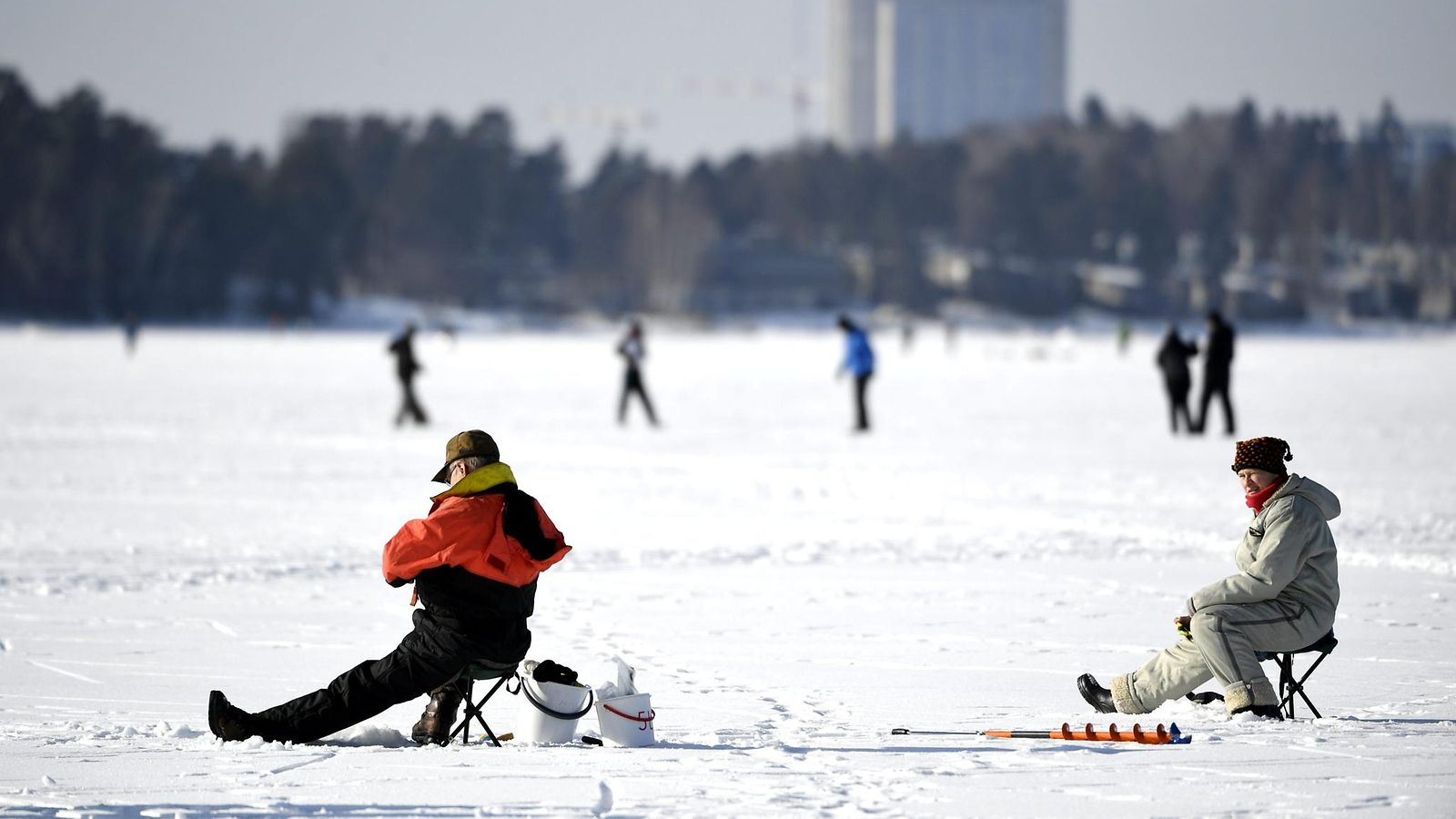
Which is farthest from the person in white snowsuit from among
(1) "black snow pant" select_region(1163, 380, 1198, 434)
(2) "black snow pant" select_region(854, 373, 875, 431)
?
(2) "black snow pant" select_region(854, 373, 875, 431)

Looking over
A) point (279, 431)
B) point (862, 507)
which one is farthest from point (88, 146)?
point (862, 507)

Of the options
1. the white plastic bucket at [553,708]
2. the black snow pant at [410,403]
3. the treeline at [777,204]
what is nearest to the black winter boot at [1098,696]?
the white plastic bucket at [553,708]

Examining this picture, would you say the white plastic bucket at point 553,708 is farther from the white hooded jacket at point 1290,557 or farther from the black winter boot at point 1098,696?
the white hooded jacket at point 1290,557

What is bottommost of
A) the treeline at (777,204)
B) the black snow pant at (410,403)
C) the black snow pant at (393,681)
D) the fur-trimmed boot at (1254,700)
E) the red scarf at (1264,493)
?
the black snow pant at (410,403)

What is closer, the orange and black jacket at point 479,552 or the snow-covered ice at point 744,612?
the snow-covered ice at point 744,612

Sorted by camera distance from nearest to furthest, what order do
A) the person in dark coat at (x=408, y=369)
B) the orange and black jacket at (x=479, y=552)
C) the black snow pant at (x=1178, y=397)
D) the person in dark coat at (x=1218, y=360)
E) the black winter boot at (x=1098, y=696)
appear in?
the orange and black jacket at (x=479, y=552)
the black winter boot at (x=1098, y=696)
the person in dark coat at (x=1218, y=360)
the black snow pant at (x=1178, y=397)
the person in dark coat at (x=408, y=369)

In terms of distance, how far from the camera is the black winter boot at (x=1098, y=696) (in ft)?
20.7

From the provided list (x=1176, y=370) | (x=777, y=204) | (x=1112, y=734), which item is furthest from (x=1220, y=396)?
(x=777, y=204)

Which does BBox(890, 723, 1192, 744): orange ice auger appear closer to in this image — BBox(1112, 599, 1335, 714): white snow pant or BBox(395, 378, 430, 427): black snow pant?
BBox(1112, 599, 1335, 714): white snow pant

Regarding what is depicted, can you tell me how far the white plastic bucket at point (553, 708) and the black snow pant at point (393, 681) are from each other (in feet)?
0.60

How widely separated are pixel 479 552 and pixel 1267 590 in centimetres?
237

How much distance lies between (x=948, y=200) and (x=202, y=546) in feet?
484

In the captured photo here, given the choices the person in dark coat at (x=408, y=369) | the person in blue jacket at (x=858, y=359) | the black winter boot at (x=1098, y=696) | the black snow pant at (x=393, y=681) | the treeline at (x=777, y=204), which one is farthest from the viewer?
the treeline at (x=777, y=204)

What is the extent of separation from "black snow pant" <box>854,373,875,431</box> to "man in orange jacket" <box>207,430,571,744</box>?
1517 cm
